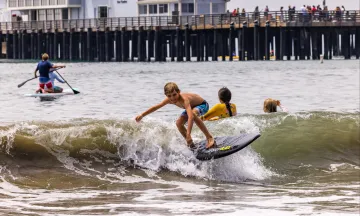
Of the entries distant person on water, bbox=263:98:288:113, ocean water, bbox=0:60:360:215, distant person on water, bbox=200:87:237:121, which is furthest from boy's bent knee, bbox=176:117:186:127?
distant person on water, bbox=263:98:288:113

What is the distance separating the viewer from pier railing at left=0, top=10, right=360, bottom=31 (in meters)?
76.6

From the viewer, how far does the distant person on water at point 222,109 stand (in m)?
17.4

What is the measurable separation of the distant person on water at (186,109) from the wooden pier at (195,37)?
6068cm

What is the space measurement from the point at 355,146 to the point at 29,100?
18.0m

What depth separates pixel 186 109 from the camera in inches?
591

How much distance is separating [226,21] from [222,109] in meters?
63.5

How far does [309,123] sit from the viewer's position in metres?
20.6

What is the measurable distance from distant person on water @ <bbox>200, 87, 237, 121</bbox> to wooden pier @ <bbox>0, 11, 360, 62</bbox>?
59171mm

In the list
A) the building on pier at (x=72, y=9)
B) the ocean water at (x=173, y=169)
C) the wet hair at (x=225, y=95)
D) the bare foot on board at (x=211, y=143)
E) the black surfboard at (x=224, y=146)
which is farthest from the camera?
the building on pier at (x=72, y=9)

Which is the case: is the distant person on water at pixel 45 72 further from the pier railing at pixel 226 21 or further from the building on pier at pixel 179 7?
the building on pier at pixel 179 7

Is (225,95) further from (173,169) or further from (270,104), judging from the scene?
(270,104)

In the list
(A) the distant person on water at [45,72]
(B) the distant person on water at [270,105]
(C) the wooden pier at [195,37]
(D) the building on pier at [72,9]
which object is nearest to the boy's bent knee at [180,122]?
(B) the distant person on water at [270,105]

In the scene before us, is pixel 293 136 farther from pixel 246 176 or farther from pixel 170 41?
pixel 170 41

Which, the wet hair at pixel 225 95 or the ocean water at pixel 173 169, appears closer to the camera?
the ocean water at pixel 173 169
